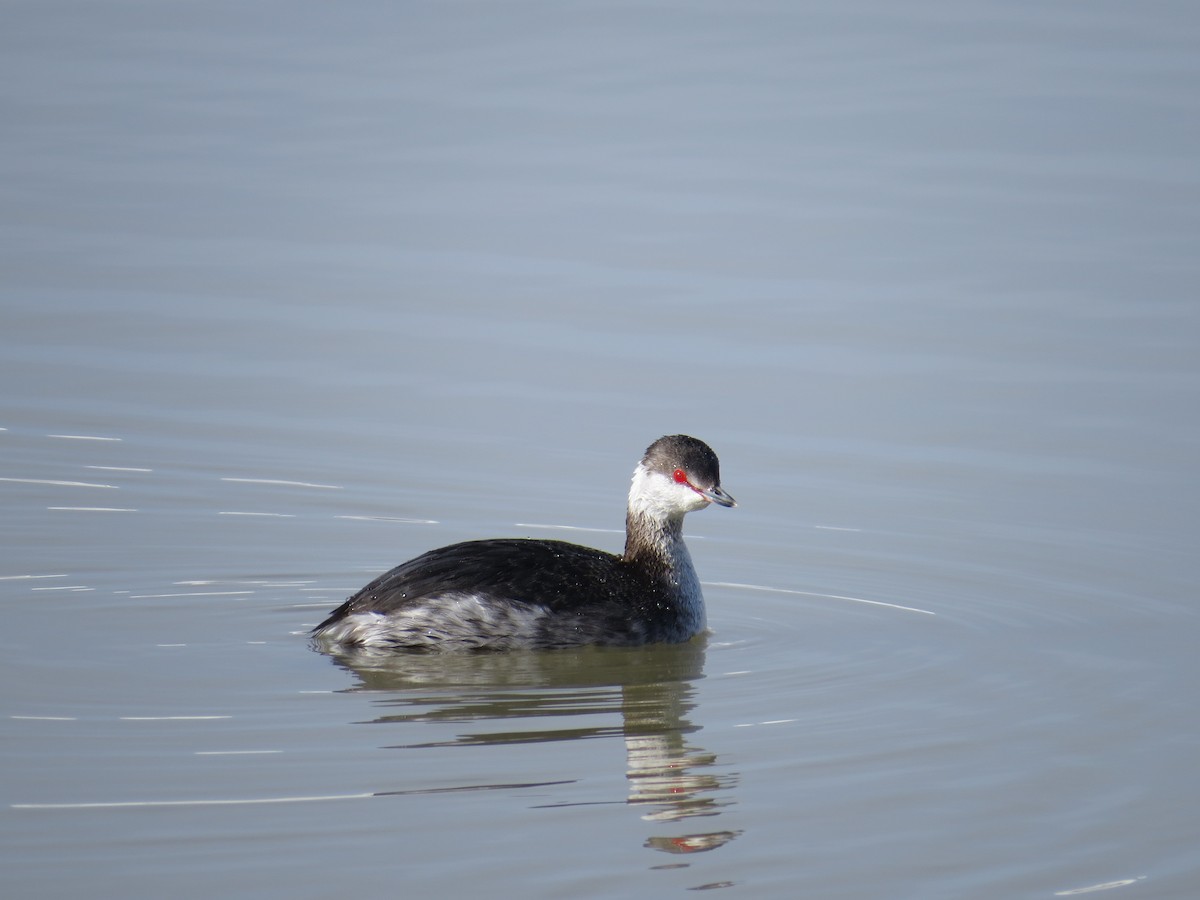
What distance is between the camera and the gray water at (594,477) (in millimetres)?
8203

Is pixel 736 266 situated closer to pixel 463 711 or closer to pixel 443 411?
pixel 443 411

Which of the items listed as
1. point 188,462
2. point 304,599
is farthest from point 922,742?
point 188,462

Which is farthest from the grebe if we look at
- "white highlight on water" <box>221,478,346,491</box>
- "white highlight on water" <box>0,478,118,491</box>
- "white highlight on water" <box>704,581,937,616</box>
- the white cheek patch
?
"white highlight on water" <box>0,478,118,491</box>

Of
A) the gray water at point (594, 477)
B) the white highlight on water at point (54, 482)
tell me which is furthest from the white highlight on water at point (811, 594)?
the white highlight on water at point (54, 482)

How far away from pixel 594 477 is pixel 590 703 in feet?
13.8

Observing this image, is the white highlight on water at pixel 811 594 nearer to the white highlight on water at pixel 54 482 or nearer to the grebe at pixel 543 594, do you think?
the grebe at pixel 543 594

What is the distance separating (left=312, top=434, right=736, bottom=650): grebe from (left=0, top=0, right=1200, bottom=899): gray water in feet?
0.65

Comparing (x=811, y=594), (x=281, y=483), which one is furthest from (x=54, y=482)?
(x=811, y=594)

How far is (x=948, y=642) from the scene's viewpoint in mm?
11102

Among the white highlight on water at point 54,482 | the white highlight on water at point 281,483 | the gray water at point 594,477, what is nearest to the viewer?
the gray water at point 594,477

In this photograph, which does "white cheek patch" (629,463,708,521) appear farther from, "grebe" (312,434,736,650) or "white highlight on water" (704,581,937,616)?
"white highlight on water" (704,581,937,616)

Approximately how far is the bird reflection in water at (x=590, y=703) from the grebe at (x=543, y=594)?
9cm

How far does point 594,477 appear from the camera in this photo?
46.2 feet

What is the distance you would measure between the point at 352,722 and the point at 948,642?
3.43 metres
